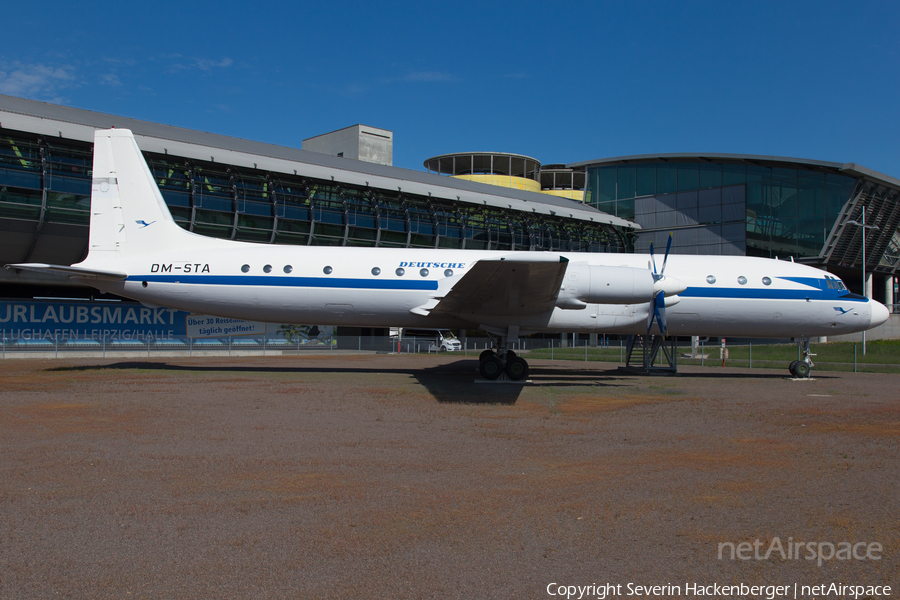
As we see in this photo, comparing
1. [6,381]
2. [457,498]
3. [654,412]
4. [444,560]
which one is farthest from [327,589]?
[6,381]

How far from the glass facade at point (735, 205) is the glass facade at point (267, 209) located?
4.03 meters

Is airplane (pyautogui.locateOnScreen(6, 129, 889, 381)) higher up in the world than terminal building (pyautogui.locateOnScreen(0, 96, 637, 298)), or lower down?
lower down

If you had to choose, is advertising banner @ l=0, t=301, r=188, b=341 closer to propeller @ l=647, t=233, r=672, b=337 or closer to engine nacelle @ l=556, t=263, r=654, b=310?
engine nacelle @ l=556, t=263, r=654, b=310

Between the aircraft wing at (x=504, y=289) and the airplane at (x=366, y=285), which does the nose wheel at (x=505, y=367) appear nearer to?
the airplane at (x=366, y=285)

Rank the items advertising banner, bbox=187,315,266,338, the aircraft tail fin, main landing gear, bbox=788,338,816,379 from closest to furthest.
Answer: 1. the aircraft tail fin
2. main landing gear, bbox=788,338,816,379
3. advertising banner, bbox=187,315,266,338

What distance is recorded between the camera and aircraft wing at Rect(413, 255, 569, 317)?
43.9 feet

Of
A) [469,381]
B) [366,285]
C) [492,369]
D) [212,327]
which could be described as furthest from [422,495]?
[212,327]

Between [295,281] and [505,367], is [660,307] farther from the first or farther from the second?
[295,281]

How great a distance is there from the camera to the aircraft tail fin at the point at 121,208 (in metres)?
18.2

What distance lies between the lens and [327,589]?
4.05m

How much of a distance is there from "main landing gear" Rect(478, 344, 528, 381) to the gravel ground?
4.17 metres

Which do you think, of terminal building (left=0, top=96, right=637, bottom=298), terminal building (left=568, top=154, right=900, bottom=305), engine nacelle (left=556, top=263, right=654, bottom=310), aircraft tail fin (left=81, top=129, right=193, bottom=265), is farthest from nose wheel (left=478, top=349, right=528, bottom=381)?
terminal building (left=568, top=154, right=900, bottom=305)

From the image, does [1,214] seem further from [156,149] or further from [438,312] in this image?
[438,312]

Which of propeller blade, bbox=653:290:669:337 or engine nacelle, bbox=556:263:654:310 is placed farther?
propeller blade, bbox=653:290:669:337
